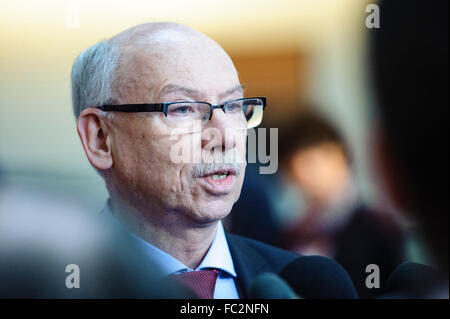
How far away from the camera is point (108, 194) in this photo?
1920 millimetres

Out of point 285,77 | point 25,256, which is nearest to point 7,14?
point 25,256

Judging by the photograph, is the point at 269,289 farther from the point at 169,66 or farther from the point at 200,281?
the point at 169,66

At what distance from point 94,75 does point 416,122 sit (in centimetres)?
123

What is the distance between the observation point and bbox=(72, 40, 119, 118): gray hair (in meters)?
1.81

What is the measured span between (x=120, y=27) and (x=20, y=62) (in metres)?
0.38

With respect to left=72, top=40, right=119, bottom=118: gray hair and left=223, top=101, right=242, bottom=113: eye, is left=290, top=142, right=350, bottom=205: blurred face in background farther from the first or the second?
left=72, top=40, right=119, bottom=118: gray hair

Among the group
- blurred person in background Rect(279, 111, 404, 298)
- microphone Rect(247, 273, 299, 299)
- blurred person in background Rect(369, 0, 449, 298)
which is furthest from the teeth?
blurred person in background Rect(369, 0, 449, 298)

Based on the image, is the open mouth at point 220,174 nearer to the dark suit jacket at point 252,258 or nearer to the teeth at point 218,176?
the teeth at point 218,176

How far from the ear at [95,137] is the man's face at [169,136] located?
1.2 inches

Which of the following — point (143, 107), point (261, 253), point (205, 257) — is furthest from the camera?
point (261, 253)

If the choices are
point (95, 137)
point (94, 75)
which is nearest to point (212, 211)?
point (95, 137)

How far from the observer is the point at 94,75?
6.08ft

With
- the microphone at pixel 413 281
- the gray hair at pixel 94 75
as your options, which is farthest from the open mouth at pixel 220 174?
the microphone at pixel 413 281

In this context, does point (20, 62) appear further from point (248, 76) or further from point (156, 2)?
point (248, 76)
